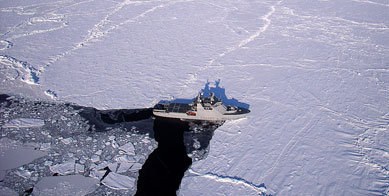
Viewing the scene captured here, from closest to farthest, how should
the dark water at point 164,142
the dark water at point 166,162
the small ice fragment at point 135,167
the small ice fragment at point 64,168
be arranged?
the dark water at point 166,162, the dark water at point 164,142, the small ice fragment at point 64,168, the small ice fragment at point 135,167

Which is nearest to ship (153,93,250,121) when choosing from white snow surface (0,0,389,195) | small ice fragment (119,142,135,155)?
white snow surface (0,0,389,195)

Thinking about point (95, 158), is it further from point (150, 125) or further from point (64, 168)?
point (150, 125)

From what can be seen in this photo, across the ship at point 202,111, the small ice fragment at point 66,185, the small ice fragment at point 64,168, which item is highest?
the ship at point 202,111

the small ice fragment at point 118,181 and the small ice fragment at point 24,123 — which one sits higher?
the small ice fragment at point 24,123

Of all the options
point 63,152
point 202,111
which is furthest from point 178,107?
point 63,152

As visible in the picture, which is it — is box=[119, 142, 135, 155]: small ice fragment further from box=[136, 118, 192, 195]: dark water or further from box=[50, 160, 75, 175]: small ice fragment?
box=[50, 160, 75, 175]: small ice fragment

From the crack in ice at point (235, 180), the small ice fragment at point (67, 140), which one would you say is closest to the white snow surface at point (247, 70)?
the crack in ice at point (235, 180)

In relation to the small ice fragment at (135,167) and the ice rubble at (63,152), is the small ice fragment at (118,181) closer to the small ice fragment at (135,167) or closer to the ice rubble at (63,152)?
the ice rubble at (63,152)

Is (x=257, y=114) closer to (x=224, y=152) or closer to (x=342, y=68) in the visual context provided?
(x=224, y=152)

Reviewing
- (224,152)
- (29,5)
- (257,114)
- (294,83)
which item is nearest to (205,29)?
(294,83)
